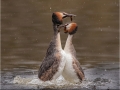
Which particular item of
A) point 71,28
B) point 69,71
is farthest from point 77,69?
point 71,28

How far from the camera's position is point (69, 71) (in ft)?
37.6

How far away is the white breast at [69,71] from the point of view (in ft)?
37.4

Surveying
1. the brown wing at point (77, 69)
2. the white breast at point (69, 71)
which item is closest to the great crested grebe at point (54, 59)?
the white breast at point (69, 71)

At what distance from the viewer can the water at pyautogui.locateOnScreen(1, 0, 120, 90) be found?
12108 mm

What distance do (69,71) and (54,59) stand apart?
0.34 meters

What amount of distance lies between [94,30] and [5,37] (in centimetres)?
253

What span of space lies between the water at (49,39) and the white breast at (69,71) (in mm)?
129

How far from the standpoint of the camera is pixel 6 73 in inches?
507

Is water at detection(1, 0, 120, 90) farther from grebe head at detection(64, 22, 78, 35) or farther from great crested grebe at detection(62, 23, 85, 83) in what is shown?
grebe head at detection(64, 22, 78, 35)

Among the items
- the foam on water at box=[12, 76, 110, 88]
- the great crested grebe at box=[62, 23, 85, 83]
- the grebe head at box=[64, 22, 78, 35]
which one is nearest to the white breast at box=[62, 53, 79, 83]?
the great crested grebe at box=[62, 23, 85, 83]

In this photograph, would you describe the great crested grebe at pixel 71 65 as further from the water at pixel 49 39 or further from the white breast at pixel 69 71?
the water at pixel 49 39

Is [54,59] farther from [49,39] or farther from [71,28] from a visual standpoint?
[49,39]

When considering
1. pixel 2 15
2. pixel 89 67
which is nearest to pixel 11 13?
pixel 2 15

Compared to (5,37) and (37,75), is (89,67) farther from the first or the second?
(5,37)
